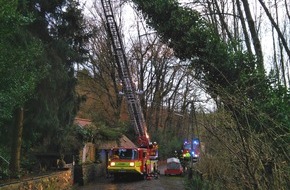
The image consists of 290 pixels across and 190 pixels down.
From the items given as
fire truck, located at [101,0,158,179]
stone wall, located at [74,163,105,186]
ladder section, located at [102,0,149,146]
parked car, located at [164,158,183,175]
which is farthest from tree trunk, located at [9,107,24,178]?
parked car, located at [164,158,183,175]

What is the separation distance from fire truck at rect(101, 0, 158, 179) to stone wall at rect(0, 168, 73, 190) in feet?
24.2

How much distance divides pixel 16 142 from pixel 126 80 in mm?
15811

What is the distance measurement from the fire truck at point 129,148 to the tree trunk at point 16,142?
11.6m

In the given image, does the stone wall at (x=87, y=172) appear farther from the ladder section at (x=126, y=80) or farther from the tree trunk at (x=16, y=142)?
the tree trunk at (x=16, y=142)

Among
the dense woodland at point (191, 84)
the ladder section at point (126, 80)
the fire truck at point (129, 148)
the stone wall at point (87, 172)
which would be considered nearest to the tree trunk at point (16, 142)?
the dense woodland at point (191, 84)

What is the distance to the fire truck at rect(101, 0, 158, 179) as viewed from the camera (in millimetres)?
27969

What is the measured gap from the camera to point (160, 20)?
13172 mm

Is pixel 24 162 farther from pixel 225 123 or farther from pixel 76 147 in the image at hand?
pixel 225 123

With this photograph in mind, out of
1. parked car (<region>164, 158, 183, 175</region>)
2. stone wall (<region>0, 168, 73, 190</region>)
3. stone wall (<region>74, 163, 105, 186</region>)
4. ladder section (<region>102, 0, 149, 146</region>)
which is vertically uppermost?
ladder section (<region>102, 0, 149, 146</region>)

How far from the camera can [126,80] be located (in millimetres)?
31688

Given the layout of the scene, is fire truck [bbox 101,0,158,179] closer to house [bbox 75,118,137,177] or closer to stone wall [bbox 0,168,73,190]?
house [bbox 75,118,137,177]

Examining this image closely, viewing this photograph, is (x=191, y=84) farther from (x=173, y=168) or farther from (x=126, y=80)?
(x=173, y=168)

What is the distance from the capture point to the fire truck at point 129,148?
2797 cm

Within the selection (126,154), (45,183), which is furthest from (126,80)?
(45,183)
